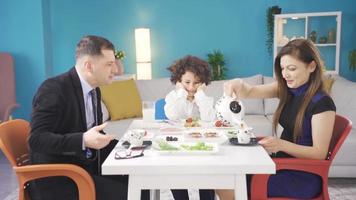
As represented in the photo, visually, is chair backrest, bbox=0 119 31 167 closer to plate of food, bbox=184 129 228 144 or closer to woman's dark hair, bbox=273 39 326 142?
plate of food, bbox=184 129 228 144

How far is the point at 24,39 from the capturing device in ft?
14.2

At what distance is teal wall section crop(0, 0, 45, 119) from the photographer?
4.26m

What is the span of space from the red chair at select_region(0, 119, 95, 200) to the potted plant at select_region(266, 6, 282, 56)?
396cm

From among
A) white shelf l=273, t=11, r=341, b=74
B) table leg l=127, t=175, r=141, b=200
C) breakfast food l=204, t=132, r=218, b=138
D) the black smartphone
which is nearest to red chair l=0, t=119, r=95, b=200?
the black smartphone

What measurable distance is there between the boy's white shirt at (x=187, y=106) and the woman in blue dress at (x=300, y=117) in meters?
0.52

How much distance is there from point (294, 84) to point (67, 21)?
165 inches

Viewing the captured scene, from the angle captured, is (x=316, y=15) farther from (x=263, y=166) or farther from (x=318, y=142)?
(x=263, y=166)

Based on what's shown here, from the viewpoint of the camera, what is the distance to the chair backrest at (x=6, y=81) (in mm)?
4066

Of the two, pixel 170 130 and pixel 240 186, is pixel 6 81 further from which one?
pixel 240 186

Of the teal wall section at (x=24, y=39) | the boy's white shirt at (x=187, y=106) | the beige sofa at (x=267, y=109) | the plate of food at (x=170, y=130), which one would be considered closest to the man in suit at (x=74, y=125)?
the plate of food at (x=170, y=130)

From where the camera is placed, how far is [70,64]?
5336 mm

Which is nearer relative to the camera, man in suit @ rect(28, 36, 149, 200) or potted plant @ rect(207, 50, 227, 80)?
man in suit @ rect(28, 36, 149, 200)

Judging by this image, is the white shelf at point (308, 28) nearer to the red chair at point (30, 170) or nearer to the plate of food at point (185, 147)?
the plate of food at point (185, 147)

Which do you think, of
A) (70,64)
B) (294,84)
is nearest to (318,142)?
(294,84)
